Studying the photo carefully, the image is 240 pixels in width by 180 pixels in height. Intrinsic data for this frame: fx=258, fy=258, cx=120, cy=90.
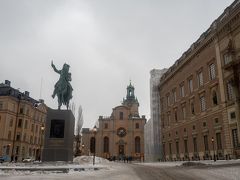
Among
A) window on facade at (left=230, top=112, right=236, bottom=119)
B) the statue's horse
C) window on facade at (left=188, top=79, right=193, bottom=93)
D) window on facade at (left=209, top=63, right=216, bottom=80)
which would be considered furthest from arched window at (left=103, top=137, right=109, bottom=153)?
the statue's horse

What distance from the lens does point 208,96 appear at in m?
35.8

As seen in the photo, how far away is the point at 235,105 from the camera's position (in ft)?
95.6

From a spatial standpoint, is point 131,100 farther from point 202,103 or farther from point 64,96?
point 64,96

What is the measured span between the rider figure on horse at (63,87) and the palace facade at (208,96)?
1751 cm

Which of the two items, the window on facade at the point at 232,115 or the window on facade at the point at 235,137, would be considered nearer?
the window on facade at the point at 235,137

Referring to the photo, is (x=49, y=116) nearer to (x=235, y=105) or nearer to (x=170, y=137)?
(x=235, y=105)

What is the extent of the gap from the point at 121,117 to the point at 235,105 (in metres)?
61.7

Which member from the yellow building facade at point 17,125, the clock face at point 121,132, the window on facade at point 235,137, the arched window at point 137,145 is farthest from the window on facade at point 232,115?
the clock face at point 121,132

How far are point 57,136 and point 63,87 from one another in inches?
188

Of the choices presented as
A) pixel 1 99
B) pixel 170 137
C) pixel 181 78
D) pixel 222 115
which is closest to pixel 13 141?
pixel 1 99

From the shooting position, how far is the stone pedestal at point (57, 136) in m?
19.9

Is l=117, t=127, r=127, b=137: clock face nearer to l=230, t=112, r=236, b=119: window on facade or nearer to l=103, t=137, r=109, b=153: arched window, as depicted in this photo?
l=103, t=137, r=109, b=153: arched window

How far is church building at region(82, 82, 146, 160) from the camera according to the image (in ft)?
277

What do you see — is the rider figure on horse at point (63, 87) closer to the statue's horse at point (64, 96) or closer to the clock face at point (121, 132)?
the statue's horse at point (64, 96)
